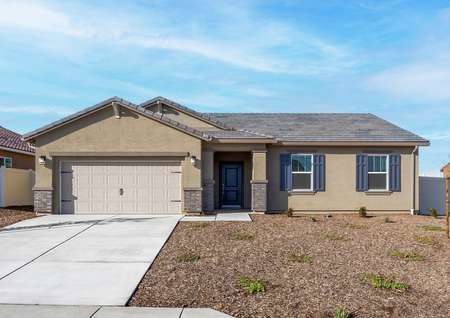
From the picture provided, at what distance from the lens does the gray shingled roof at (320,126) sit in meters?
19.5

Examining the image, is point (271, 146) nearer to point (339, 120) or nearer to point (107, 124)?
point (339, 120)

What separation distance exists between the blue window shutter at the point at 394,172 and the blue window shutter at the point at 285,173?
13.7 ft

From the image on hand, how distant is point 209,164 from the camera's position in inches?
715

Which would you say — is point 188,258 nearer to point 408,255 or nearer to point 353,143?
point 408,255

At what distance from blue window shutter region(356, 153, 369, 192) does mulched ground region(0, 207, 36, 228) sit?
41.3 feet

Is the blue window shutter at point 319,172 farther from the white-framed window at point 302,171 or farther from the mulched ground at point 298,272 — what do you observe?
the mulched ground at point 298,272

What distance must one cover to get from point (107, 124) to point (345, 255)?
10.4 metres

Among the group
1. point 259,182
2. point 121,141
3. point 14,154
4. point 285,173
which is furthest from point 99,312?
point 14,154

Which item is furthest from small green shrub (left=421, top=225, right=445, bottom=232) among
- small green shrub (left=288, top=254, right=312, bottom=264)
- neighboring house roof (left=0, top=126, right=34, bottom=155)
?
neighboring house roof (left=0, top=126, right=34, bottom=155)

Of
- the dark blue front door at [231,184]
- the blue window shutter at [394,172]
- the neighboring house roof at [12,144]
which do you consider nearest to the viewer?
the blue window shutter at [394,172]

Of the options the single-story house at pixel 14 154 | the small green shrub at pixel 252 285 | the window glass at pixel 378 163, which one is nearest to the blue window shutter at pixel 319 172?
the window glass at pixel 378 163

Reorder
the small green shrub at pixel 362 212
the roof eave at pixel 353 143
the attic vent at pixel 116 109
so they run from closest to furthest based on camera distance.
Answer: the attic vent at pixel 116 109 < the small green shrub at pixel 362 212 < the roof eave at pixel 353 143

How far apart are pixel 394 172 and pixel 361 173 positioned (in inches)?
55.0

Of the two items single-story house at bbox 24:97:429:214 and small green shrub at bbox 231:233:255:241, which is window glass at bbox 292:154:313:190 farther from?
small green shrub at bbox 231:233:255:241
